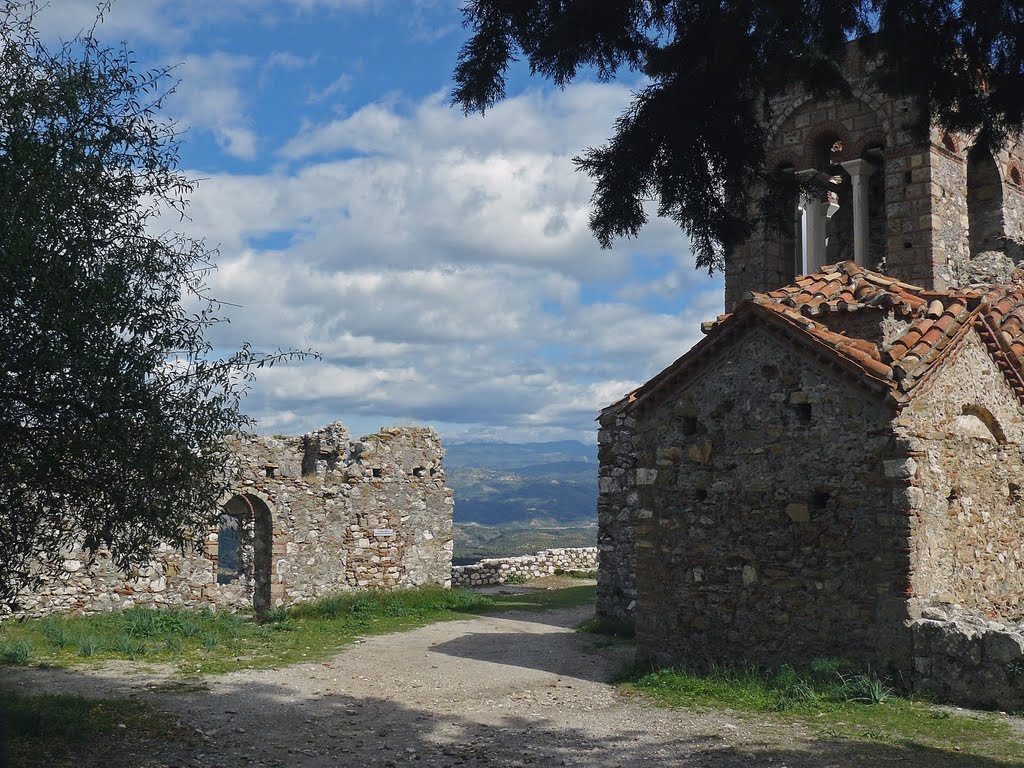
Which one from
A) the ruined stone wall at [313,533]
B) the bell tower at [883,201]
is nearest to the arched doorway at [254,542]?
the ruined stone wall at [313,533]

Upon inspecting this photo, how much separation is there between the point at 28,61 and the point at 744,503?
9.54 metres

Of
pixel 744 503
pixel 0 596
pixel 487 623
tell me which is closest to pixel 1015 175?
pixel 744 503

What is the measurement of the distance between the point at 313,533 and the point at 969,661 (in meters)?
13.2

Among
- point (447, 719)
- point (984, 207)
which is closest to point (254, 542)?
point (447, 719)

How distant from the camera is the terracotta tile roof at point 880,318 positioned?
11516mm

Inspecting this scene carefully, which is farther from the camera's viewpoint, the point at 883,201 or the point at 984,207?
the point at 984,207

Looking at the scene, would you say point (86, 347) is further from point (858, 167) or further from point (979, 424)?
point (858, 167)


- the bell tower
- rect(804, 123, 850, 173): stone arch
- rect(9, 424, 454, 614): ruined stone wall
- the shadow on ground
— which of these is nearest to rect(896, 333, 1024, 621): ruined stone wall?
the shadow on ground

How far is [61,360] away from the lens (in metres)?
8.40

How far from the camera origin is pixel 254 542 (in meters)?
19.8

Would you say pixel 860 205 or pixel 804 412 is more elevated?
pixel 860 205

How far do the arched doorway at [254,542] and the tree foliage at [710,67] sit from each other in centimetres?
1205

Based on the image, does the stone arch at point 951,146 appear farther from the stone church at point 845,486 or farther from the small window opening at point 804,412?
the small window opening at point 804,412

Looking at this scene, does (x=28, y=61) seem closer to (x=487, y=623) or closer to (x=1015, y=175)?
(x=487, y=623)
